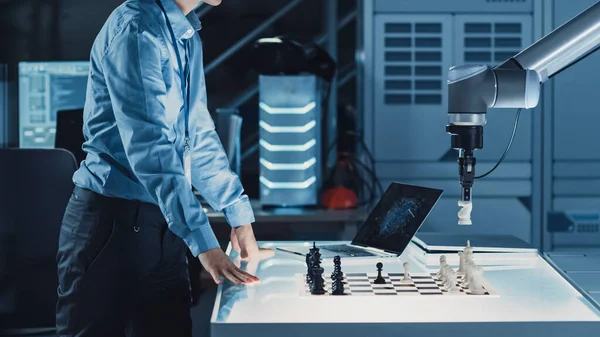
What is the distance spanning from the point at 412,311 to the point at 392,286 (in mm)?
245

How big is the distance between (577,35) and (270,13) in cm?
328

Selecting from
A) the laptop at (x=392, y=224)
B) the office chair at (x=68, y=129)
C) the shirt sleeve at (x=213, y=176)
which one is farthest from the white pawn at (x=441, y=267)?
the office chair at (x=68, y=129)

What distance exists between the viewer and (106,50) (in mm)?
1848

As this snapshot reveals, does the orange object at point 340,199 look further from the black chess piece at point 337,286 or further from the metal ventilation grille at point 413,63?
the black chess piece at point 337,286

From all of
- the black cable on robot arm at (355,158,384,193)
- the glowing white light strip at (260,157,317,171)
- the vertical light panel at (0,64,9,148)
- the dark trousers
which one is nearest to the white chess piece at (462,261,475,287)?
the dark trousers

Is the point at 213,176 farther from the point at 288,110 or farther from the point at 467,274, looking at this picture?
the point at 288,110

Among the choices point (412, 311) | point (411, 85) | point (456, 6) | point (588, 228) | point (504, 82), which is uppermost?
point (456, 6)

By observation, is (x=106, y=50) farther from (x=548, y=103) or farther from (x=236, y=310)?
(x=548, y=103)

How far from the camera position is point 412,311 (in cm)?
154

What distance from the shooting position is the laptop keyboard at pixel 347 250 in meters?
2.13

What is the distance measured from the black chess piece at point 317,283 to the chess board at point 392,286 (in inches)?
0.4

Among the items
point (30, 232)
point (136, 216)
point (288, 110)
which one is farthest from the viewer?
point (288, 110)

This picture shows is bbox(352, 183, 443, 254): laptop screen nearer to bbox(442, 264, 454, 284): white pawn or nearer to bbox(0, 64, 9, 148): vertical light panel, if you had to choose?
bbox(442, 264, 454, 284): white pawn

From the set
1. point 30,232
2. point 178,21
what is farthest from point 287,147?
point 178,21
